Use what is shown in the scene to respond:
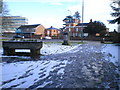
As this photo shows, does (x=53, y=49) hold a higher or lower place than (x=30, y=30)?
lower

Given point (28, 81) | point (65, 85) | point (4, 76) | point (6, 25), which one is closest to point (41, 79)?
point (28, 81)

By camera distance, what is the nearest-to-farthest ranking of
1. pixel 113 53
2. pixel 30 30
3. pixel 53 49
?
pixel 113 53 → pixel 53 49 → pixel 30 30

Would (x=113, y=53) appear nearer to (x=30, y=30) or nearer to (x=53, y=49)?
(x=53, y=49)

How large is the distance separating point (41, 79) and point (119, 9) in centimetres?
2184

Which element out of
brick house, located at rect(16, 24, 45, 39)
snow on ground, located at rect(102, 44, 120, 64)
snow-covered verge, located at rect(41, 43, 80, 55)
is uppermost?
brick house, located at rect(16, 24, 45, 39)

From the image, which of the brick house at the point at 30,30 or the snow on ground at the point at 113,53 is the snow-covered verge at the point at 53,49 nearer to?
the snow on ground at the point at 113,53

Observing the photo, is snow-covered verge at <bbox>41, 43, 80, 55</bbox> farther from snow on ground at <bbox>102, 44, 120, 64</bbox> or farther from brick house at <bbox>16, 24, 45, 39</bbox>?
brick house at <bbox>16, 24, 45, 39</bbox>

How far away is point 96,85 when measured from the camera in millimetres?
3963

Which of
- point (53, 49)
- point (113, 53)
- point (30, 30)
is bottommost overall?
point (113, 53)

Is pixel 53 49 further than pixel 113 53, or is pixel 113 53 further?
pixel 53 49

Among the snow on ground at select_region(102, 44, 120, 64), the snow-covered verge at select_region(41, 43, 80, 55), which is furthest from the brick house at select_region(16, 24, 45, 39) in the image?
the snow on ground at select_region(102, 44, 120, 64)

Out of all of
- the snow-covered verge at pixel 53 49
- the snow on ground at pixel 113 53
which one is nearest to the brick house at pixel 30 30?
the snow-covered verge at pixel 53 49

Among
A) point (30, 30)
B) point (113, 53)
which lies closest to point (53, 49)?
point (113, 53)

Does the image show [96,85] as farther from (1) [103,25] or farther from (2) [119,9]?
(1) [103,25]
